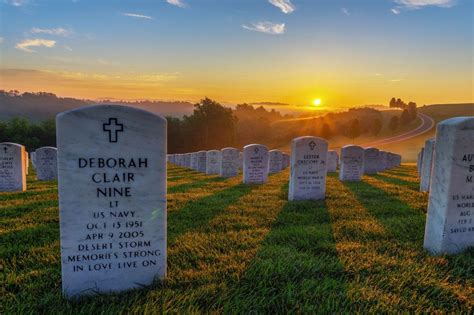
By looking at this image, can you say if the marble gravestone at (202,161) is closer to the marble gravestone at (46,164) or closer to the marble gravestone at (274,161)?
the marble gravestone at (274,161)

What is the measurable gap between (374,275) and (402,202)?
16.6 ft

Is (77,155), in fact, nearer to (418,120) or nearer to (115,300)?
(115,300)

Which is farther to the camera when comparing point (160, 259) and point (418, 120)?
point (418, 120)

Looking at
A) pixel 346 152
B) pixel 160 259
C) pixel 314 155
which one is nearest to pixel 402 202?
pixel 314 155

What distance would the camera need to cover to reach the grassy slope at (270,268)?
277cm

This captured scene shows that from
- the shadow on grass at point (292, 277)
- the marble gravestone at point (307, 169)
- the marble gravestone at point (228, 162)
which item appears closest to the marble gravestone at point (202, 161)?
the marble gravestone at point (228, 162)

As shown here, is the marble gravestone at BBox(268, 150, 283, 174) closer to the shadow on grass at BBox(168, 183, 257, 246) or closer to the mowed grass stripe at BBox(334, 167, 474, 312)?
the shadow on grass at BBox(168, 183, 257, 246)

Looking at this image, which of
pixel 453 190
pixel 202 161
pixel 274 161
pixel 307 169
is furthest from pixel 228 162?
pixel 453 190

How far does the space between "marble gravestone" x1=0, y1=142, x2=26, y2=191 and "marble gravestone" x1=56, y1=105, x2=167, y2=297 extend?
907 cm

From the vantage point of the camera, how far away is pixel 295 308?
8.75 feet

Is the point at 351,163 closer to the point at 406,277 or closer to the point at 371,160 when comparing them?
the point at 371,160

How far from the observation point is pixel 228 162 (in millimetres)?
14781

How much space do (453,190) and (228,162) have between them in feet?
36.8

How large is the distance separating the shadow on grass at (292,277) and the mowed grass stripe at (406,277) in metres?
0.24
